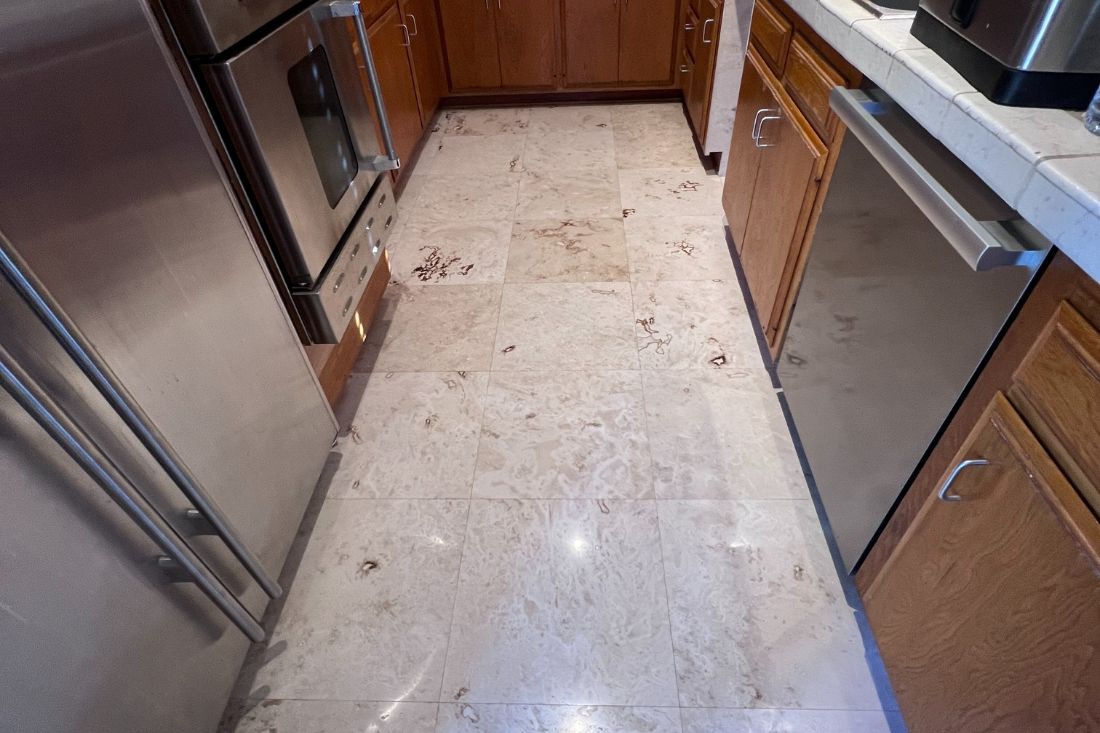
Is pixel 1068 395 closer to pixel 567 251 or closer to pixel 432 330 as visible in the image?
pixel 432 330

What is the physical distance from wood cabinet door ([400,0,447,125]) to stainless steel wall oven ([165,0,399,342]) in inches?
54.4

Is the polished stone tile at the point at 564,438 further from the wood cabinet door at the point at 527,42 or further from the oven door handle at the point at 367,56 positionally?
the wood cabinet door at the point at 527,42

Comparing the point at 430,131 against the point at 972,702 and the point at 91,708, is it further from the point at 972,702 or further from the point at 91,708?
the point at 972,702

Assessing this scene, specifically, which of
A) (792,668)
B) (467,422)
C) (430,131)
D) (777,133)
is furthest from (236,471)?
(430,131)

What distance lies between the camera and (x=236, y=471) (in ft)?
3.31

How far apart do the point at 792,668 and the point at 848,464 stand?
15.2 inches

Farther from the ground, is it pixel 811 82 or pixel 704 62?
pixel 811 82

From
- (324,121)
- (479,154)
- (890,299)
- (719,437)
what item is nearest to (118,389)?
(324,121)

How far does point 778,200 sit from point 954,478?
89cm

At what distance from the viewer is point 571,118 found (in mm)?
3066

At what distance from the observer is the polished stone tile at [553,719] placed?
102 centimetres

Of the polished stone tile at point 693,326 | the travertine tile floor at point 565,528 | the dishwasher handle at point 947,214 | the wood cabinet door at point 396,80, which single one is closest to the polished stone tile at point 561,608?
the travertine tile floor at point 565,528

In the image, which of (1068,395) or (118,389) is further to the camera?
(118,389)

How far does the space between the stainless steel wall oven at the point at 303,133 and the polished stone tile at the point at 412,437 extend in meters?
0.32
